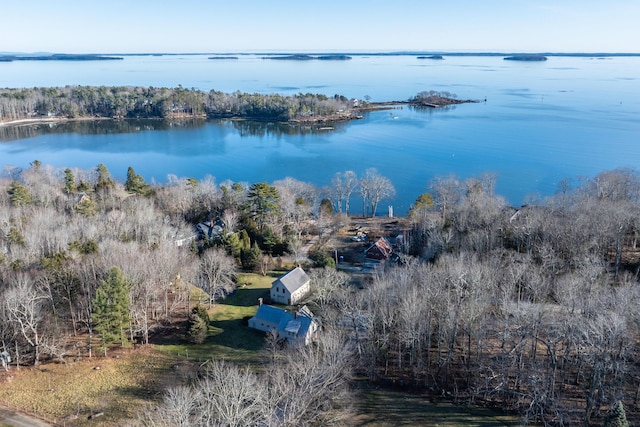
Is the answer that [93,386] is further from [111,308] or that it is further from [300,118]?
[300,118]

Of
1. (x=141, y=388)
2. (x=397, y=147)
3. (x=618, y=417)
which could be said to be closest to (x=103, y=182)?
(x=141, y=388)

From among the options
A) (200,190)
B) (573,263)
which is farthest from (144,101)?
(573,263)

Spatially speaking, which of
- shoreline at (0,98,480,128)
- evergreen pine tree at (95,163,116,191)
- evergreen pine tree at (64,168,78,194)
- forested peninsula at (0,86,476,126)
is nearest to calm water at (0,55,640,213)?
shoreline at (0,98,480,128)

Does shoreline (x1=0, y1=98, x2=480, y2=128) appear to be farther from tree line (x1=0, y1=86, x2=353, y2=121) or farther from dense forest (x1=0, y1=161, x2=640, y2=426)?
dense forest (x1=0, y1=161, x2=640, y2=426)

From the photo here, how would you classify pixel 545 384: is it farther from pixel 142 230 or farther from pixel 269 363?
pixel 142 230

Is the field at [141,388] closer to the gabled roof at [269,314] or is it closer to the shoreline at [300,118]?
the gabled roof at [269,314]

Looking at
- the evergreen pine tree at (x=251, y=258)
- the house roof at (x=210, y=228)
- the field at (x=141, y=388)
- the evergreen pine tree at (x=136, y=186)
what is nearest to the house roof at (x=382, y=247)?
the evergreen pine tree at (x=251, y=258)
